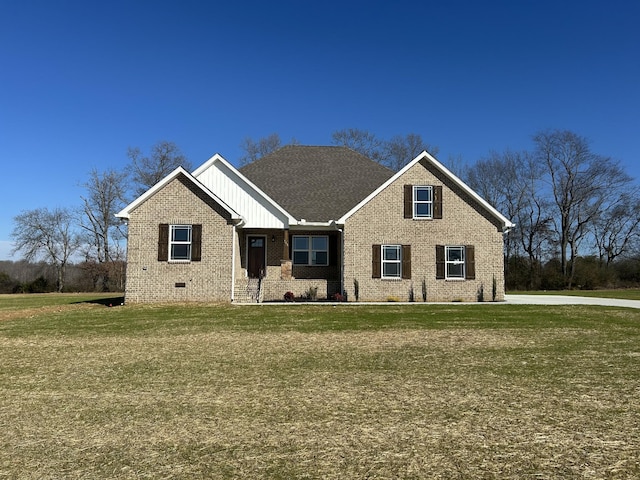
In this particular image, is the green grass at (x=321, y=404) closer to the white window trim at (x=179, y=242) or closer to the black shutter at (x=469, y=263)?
the white window trim at (x=179, y=242)

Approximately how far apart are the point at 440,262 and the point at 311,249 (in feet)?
20.3

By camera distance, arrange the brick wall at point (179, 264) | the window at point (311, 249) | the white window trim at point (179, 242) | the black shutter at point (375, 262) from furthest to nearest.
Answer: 1. the window at point (311, 249)
2. the black shutter at point (375, 262)
3. the white window trim at point (179, 242)
4. the brick wall at point (179, 264)

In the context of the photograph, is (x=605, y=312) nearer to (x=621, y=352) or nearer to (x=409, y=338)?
(x=621, y=352)

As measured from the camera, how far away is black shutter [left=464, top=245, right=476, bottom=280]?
19.9m

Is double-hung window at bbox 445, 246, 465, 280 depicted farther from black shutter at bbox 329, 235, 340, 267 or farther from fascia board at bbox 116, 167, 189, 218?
fascia board at bbox 116, 167, 189, 218

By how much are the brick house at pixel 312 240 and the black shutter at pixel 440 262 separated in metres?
0.05

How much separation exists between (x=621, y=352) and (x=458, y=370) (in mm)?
3790

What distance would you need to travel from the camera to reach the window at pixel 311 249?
21.6m

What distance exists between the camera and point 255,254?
2150 centimetres

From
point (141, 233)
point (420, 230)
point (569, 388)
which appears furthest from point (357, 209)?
point (569, 388)

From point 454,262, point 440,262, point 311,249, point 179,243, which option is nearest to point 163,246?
point 179,243

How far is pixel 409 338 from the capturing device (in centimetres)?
996

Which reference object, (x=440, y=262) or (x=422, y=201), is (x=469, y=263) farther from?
(x=422, y=201)

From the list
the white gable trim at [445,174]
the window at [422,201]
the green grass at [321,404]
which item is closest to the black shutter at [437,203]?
the window at [422,201]
